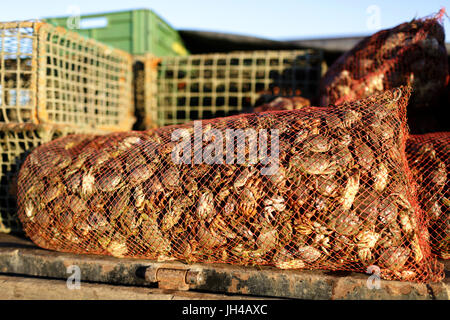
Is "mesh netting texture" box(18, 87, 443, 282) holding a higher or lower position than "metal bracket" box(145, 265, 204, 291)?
higher

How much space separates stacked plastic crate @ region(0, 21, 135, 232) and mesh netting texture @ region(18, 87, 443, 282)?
0.78 m

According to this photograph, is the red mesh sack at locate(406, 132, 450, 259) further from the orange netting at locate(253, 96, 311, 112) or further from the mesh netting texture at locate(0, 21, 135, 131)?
the mesh netting texture at locate(0, 21, 135, 131)

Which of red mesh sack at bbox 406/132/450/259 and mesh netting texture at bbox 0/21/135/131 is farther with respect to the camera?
mesh netting texture at bbox 0/21/135/131

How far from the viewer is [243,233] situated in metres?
1.81

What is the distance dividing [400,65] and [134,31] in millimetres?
3150

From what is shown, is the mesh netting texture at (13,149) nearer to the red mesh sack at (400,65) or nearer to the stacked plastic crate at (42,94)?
the stacked plastic crate at (42,94)

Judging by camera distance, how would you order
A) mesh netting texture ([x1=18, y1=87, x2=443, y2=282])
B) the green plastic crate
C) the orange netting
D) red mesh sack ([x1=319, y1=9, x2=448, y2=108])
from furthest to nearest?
the green plastic crate → the orange netting → red mesh sack ([x1=319, y1=9, x2=448, y2=108]) → mesh netting texture ([x1=18, y1=87, x2=443, y2=282])

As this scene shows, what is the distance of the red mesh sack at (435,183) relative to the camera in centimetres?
191

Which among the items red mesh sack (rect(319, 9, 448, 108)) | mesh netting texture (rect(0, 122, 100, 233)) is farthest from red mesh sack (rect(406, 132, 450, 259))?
mesh netting texture (rect(0, 122, 100, 233))

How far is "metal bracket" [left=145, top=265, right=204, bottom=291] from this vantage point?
1731mm

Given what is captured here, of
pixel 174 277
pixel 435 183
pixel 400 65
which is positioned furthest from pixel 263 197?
pixel 400 65
